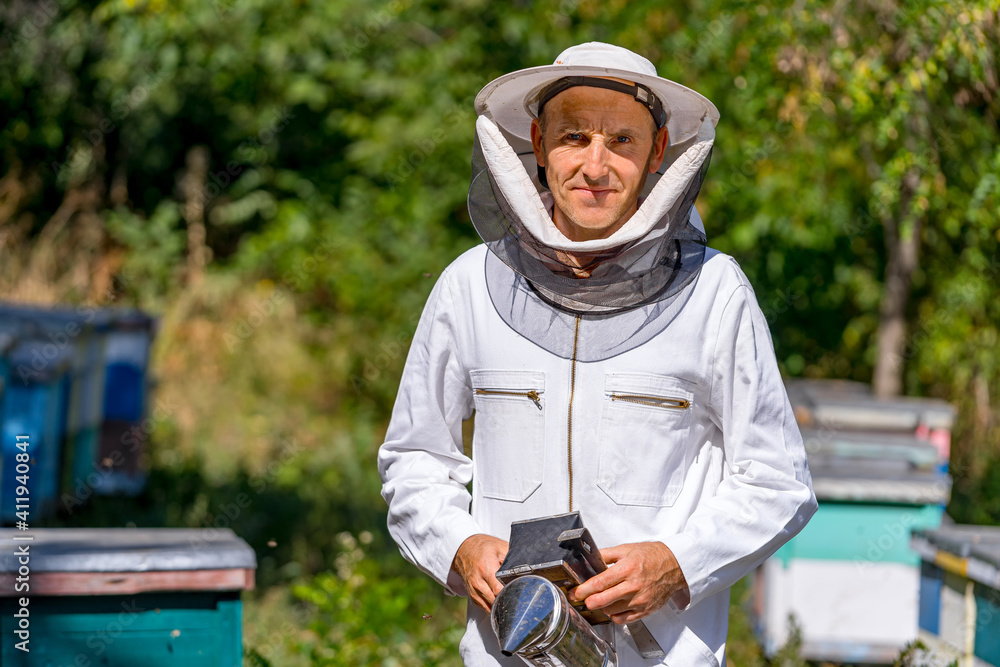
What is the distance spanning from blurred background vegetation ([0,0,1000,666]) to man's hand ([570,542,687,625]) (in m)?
1.60

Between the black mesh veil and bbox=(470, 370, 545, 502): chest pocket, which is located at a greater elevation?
the black mesh veil

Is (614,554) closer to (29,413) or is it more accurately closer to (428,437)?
(428,437)

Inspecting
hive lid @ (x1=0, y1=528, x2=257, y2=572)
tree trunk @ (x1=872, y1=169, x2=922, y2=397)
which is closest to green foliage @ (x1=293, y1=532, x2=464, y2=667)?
hive lid @ (x1=0, y1=528, x2=257, y2=572)

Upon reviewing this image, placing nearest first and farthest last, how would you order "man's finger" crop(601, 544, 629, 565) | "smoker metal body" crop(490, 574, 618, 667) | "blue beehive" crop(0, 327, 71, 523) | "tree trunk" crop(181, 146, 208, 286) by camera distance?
"smoker metal body" crop(490, 574, 618, 667)
"man's finger" crop(601, 544, 629, 565)
"blue beehive" crop(0, 327, 71, 523)
"tree trunk" crop(181, 146, 208, 286)

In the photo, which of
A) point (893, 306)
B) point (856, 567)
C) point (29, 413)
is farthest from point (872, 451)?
point (29, 413)

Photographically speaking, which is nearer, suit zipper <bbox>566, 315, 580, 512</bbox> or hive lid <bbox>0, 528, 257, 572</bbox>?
suit zipper <bbox>566, 315, 580, 512</bbox>

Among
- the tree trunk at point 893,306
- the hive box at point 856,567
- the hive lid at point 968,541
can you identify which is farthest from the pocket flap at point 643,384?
the tree trunk at point 893,306

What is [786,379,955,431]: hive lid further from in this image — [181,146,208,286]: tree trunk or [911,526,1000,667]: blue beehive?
[181,146,208,286]: tree trunk

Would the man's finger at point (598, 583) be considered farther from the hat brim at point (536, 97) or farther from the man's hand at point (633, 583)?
the hat brim at point (536, 97)

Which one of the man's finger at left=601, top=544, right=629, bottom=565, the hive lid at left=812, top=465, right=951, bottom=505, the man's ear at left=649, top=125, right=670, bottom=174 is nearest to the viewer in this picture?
the man's finger at left=601, top=544, right=629, bottom=565

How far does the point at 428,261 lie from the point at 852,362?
9.59 feet

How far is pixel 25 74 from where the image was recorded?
322 inches

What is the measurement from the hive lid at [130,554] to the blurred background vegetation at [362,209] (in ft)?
2.21

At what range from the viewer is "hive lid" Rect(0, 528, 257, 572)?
204 cm
